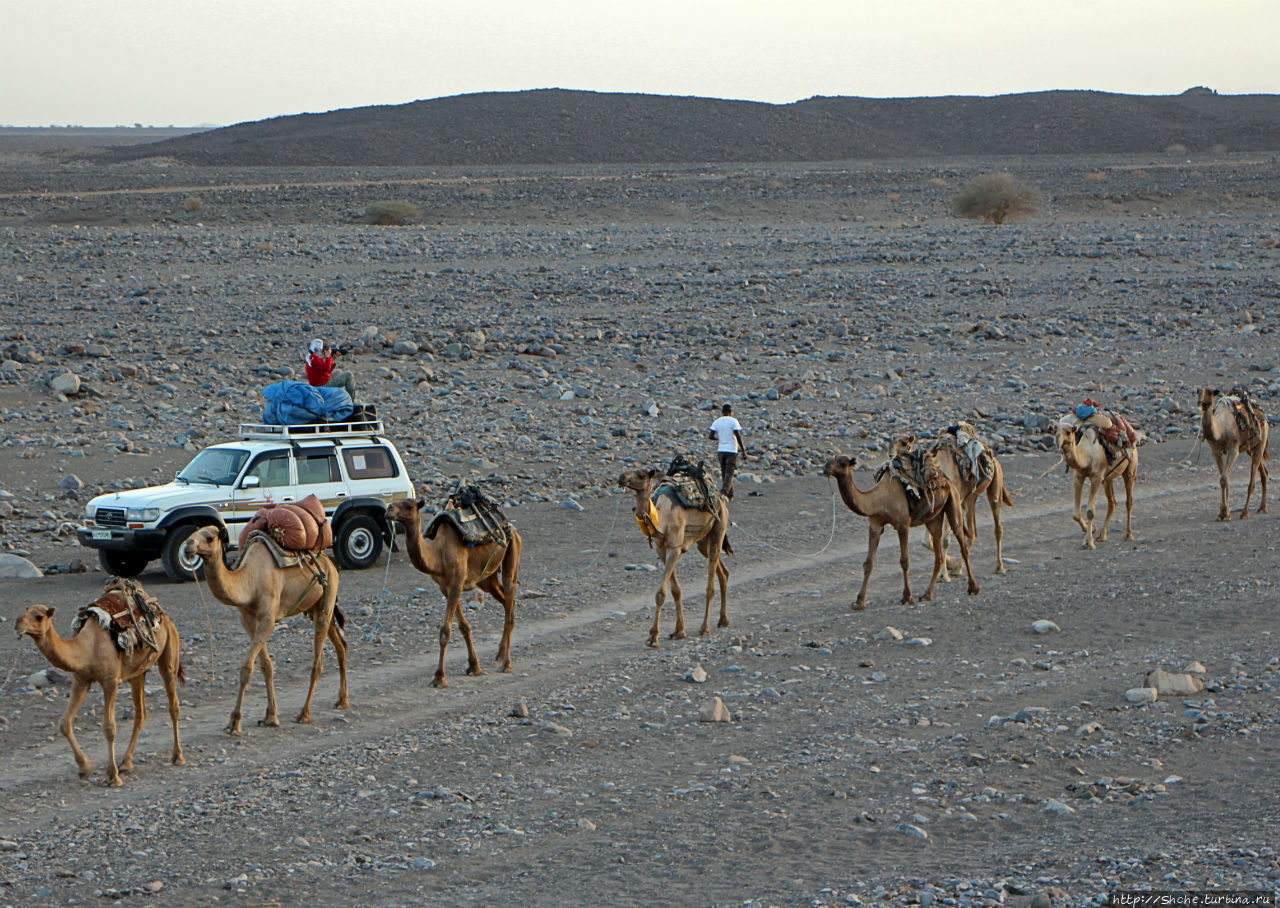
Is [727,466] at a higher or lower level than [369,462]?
lower

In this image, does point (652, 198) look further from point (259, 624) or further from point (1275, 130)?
point (1275, 130)

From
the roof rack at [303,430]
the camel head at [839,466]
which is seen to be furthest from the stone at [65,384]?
the camel head at [839,466]

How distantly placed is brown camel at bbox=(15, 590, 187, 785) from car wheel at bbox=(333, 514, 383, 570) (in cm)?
663

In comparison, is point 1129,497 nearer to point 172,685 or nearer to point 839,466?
point 839,466

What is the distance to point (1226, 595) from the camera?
48.6 ft

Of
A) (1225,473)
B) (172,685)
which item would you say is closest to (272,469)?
(172,685)

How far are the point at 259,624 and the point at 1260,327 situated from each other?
98.4 feet

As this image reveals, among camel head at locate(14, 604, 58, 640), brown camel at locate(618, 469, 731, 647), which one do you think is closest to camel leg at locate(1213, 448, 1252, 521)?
brown camel at locate(618, 469, 731, 647)

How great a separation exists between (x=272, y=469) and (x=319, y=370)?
179 centimetres

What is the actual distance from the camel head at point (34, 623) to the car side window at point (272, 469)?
706 cm

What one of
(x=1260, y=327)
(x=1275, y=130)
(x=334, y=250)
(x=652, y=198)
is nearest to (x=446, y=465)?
(x=1260, y=327)

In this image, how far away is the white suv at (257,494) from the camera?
16.1m

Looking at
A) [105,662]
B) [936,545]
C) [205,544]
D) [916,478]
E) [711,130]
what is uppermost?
[711,130]

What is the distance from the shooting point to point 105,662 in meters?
9.98
